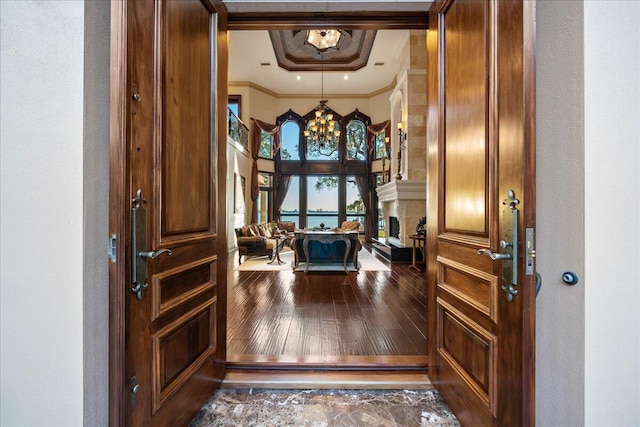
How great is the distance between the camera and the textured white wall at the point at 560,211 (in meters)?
1.10

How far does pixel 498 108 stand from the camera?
4.12 feet

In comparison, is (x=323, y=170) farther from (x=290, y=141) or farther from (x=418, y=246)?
(x=418, y=246)

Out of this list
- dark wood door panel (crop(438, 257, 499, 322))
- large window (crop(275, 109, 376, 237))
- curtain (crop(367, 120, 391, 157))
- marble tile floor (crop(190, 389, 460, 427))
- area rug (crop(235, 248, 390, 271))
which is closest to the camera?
dark wood door panel (crop(438, 257, 499, 322))

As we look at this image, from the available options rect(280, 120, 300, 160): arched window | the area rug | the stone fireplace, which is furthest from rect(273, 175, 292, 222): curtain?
the stone fireplace

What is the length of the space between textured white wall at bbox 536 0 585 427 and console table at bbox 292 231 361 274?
4.37 metres

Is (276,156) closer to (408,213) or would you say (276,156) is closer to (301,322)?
(408,213)

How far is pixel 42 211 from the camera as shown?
109cm

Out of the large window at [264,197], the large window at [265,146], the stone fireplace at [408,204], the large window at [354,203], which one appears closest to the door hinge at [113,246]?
the stone fireplace at [408,204]

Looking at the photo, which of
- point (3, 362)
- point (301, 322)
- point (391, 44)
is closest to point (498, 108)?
point (3, 362)

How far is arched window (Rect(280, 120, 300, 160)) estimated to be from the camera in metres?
11.4

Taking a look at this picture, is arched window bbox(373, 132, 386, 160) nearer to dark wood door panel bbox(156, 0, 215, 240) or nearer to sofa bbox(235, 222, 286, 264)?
sofa bbox(235, 222, 286, 264)
